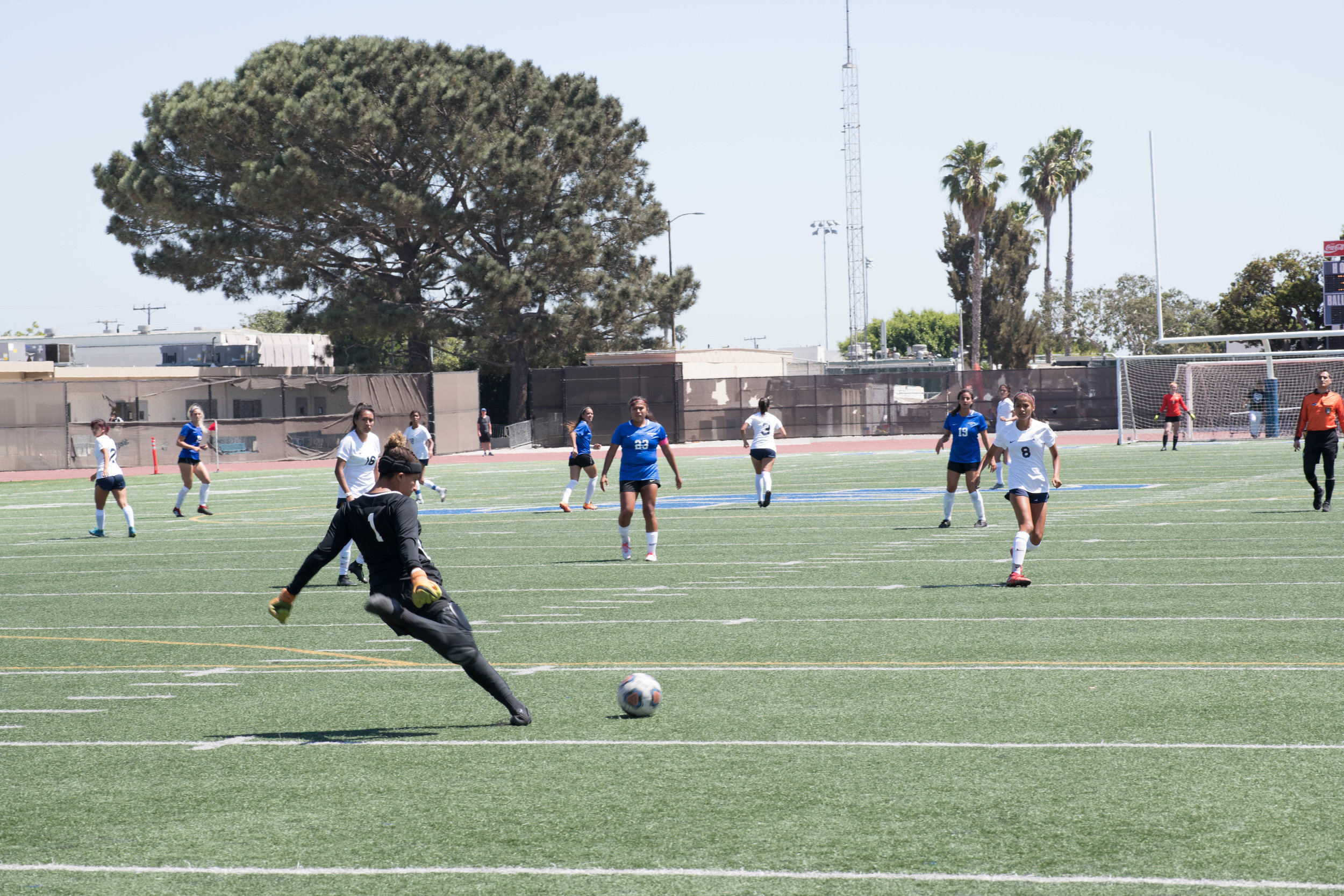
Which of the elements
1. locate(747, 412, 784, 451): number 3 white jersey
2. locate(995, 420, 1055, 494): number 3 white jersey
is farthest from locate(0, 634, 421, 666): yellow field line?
locate(747, 412, 784, 451): number 3 white jersey

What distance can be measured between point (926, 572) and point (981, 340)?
77.6m

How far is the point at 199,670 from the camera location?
1048 centimetres

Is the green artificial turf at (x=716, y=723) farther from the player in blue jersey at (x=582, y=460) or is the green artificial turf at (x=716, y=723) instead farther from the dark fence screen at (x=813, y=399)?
the dark fence screen at (x=813, y=399)

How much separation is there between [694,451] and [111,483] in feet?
108

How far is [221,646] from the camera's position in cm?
1172

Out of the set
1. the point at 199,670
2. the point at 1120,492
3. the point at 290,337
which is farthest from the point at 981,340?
the point at 199,670

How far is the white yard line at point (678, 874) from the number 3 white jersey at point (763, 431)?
20227 millimetres

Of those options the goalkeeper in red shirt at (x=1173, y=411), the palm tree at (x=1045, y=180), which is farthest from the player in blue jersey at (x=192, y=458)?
the palm tree at (x=1045, y=180)

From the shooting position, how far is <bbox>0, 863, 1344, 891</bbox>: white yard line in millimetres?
5195

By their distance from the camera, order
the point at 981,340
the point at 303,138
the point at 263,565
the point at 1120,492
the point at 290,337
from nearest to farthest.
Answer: the point at 263,565
the point at 1120,492
the point at 303,138
the point at 290,337
the point at 981,340

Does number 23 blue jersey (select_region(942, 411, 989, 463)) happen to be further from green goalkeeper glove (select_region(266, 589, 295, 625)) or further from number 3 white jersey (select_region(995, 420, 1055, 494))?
green goalkeeper glove (select_region(266, 589, 295, 625))

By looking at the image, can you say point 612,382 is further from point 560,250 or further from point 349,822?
point 349,822

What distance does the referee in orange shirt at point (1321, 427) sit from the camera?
1989 cm

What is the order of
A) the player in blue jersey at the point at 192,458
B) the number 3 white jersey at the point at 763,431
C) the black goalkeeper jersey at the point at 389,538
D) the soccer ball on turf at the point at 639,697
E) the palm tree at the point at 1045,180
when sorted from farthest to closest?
the palm tree at the point at 1045,180 < the player in blue jersey at the point at 192,458 < the number 3 white jersey at the point at 763,431 < the soccer ball on turf at the point at 639,697 < the black goalkeeper jersey at the point at 389,538
